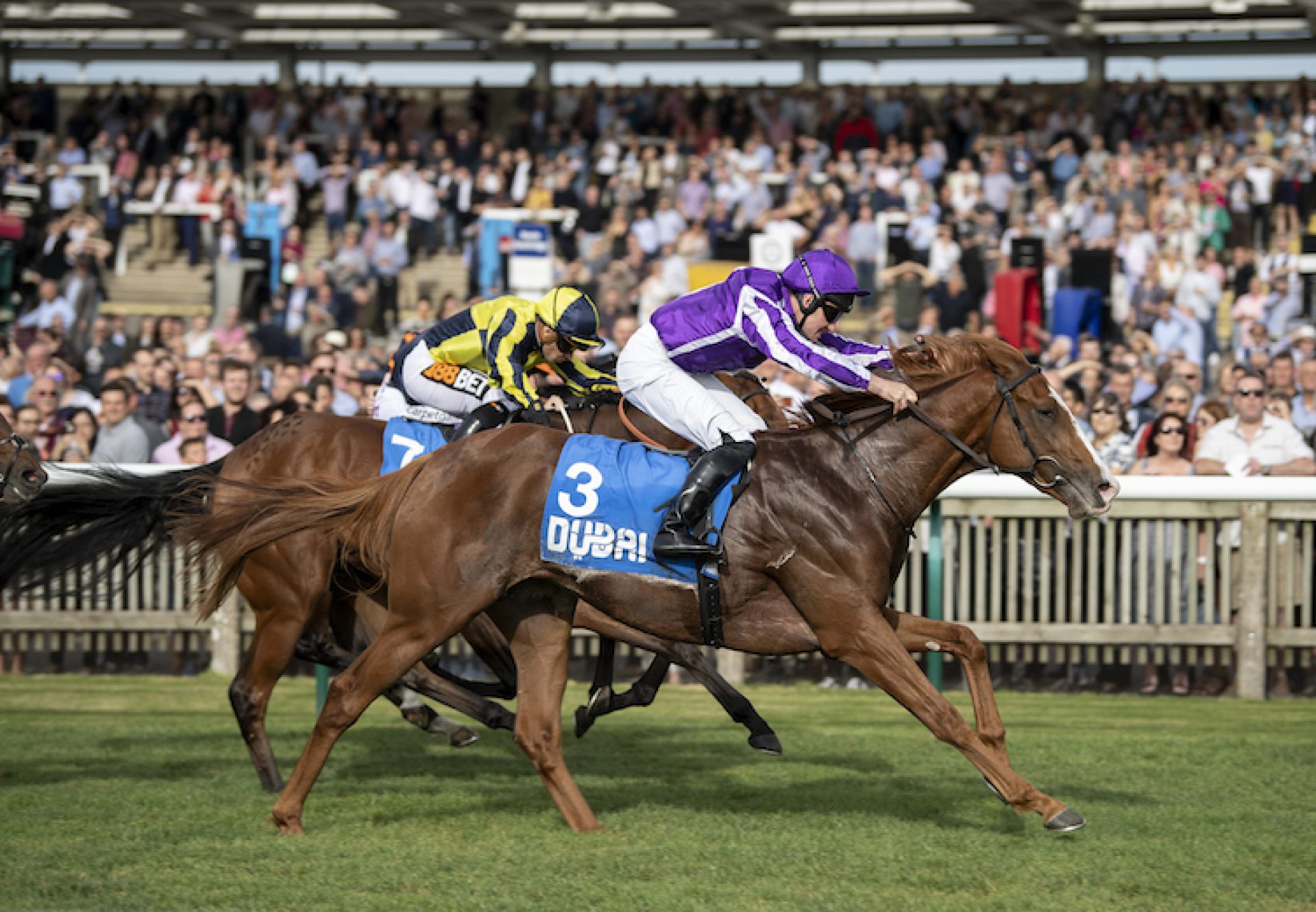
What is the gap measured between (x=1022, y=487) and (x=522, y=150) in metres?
12.1

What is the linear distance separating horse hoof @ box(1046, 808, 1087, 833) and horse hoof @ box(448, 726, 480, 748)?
264cm

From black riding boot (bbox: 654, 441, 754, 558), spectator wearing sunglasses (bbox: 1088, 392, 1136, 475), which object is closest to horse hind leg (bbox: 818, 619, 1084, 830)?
black riding boot (bbox: 654, 441, 754, 558)

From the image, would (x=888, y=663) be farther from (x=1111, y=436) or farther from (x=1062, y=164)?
(x=1062, y=164)

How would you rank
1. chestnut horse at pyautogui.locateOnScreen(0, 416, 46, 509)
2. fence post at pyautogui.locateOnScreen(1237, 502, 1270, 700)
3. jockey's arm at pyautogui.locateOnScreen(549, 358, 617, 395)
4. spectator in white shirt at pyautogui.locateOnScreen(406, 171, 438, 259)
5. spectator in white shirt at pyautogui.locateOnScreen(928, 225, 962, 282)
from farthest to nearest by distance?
spectator in white shirt at pyautogui.locateOnScreen(406, 171, 438, 259)
spectator in white shirt at pyautogui.locateOnScreen(928, 225, 962, 282)
fence post at pyautogui.locateOnScreen(1237, 502, 1270, 700)
jockey's arm at pyautogui.locateOnScreen(549, 358, 617, 395)
chestnut horse at pyautogui.locateOnScreen(0, 416, 46, 509)

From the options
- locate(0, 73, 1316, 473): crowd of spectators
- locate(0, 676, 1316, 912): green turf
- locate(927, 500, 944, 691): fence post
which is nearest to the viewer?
locate(0, 676, 1316, 912): green turf

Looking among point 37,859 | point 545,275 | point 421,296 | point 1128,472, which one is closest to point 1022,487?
point 1128,472

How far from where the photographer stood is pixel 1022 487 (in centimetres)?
862

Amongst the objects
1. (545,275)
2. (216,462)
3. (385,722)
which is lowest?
(385,722)

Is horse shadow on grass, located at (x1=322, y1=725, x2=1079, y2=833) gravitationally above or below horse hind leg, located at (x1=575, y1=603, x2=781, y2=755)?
below

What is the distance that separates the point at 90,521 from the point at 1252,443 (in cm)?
640

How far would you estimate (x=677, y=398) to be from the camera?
19.2 ft

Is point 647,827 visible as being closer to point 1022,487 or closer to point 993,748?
point 993,748

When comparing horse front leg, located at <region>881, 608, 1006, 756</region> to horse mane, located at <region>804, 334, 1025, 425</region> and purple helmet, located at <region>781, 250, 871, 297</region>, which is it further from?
purple helmet, located at <region>781, 250, 871, 297</region>

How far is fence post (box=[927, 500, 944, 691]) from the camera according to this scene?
8.18 m
